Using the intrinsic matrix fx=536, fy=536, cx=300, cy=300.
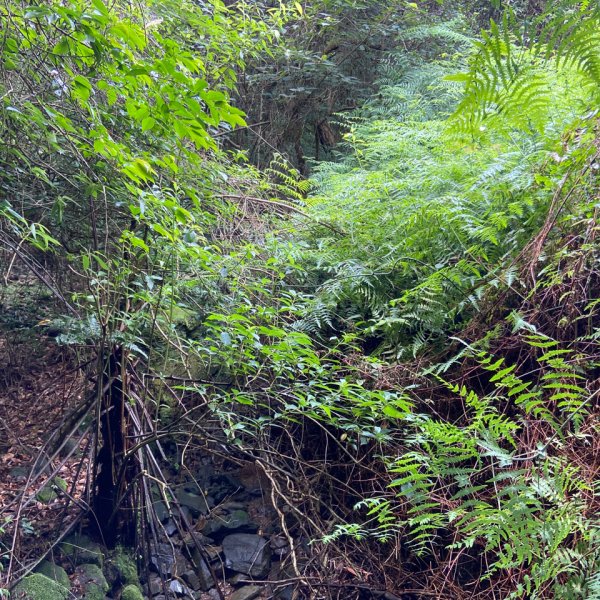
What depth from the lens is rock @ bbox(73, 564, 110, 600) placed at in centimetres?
267

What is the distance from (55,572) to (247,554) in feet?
3.19

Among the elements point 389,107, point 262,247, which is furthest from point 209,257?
point 389,107

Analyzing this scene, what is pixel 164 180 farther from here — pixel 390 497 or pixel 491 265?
pixel 390 497

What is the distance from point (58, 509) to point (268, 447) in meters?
1.26

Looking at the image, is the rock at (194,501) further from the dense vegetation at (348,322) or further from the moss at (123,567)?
the moss at (123,567)

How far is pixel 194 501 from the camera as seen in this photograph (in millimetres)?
3314

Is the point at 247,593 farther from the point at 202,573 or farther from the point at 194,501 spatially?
the point at 194,501

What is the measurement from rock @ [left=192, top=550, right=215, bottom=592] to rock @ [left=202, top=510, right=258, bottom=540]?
185 mm

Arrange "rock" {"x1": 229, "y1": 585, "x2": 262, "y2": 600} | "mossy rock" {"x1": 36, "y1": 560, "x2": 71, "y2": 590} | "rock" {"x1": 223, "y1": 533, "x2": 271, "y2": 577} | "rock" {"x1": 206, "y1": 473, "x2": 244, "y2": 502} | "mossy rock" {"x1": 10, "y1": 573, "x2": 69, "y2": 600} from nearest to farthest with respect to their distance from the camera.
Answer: "mossy rock" {"x1": 10, "y1": 573, "x2": 69, "y2": 600} → "mossy rock" {"x1": 36, "y1": 560, "x2": 71, "y2": 590} → "rock" {"x1": 229, "y1": 585, "x2": 262, "y2": 600} → "rock" {"x1": 223, "y1": 533, "x2": 271, "y2": 577} → "rock" {"x1": 206, "y1": 473, "x2": 244, "y2": 502}

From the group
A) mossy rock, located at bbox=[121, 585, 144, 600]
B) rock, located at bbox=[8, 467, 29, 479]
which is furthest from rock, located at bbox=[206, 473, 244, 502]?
rock, located at bbox=[8, 467, 29, 479]

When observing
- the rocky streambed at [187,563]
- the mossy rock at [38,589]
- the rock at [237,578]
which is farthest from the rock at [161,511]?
the mossy rock at [38,589]

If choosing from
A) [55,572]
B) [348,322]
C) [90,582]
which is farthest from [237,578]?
[348,322]

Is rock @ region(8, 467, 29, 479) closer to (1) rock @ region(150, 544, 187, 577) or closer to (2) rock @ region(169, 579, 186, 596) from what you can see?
(1) rock @ region(150, 544, 187, 577)

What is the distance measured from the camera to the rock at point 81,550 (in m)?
2.79
